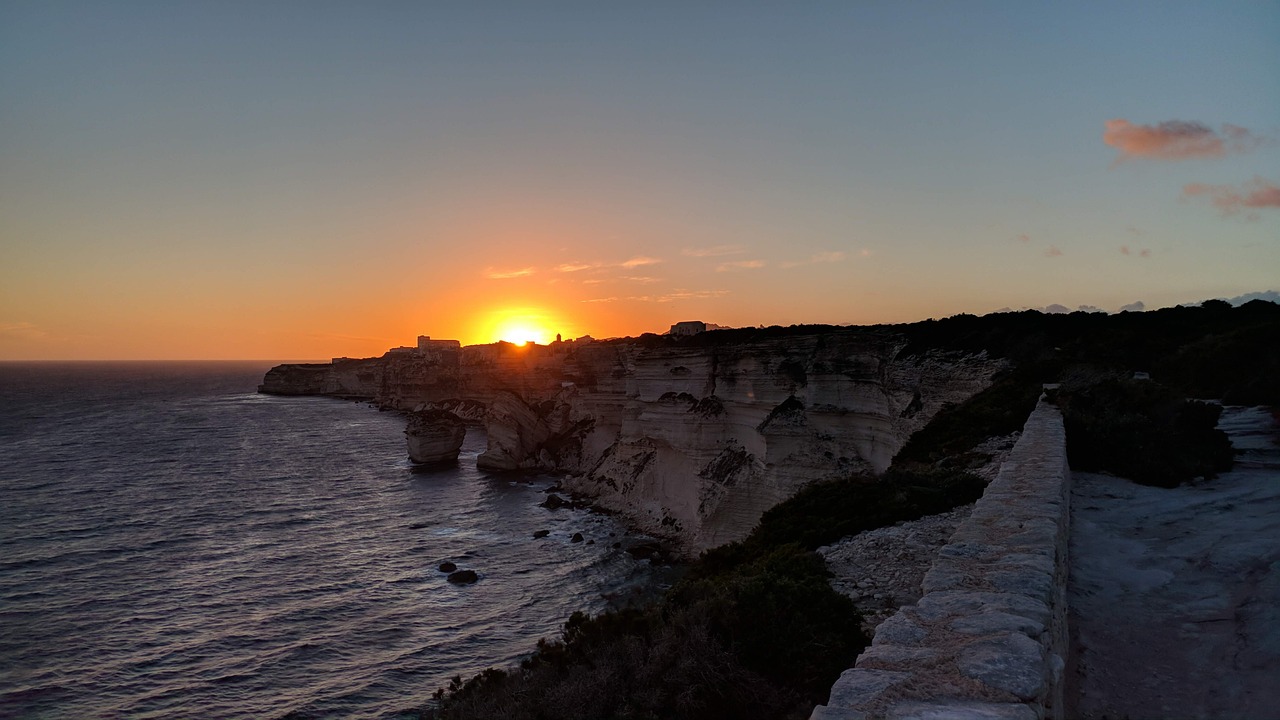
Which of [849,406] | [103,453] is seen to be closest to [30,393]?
[103,453]

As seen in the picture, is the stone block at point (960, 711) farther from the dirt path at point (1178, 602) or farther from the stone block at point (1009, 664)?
the dirt path at point (1178, 602)

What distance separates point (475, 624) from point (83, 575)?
19.6 meters

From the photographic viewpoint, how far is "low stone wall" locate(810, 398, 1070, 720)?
385cm

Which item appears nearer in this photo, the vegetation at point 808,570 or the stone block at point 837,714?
the stone block at point 837,714

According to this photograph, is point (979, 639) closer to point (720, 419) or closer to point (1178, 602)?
point (1178, 602)

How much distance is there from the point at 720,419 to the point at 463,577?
17.3 metres

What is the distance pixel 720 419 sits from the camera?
125ft

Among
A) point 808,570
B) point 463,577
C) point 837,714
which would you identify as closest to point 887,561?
point 808,570

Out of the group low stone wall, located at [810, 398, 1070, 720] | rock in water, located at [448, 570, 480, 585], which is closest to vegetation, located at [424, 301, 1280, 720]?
low stone wall, located at [810, 398, 1070, 720]

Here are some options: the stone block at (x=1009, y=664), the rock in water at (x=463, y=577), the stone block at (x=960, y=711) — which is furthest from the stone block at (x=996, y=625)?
the rock in water at (x=463, y=577)

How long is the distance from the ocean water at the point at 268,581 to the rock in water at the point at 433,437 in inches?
94.3

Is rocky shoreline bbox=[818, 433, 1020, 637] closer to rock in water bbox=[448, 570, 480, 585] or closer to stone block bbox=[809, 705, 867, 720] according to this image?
stone block bbox=[809, 705, 867, 720]

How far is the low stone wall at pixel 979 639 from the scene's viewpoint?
3850 mm

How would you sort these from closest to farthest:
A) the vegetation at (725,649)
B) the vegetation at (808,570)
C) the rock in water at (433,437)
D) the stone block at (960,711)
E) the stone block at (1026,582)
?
the stone block at (960,711), the stone block at (1026,582), the vegetation at (725,649), the vegetation at (808,570), the rock in water at (433,437)
